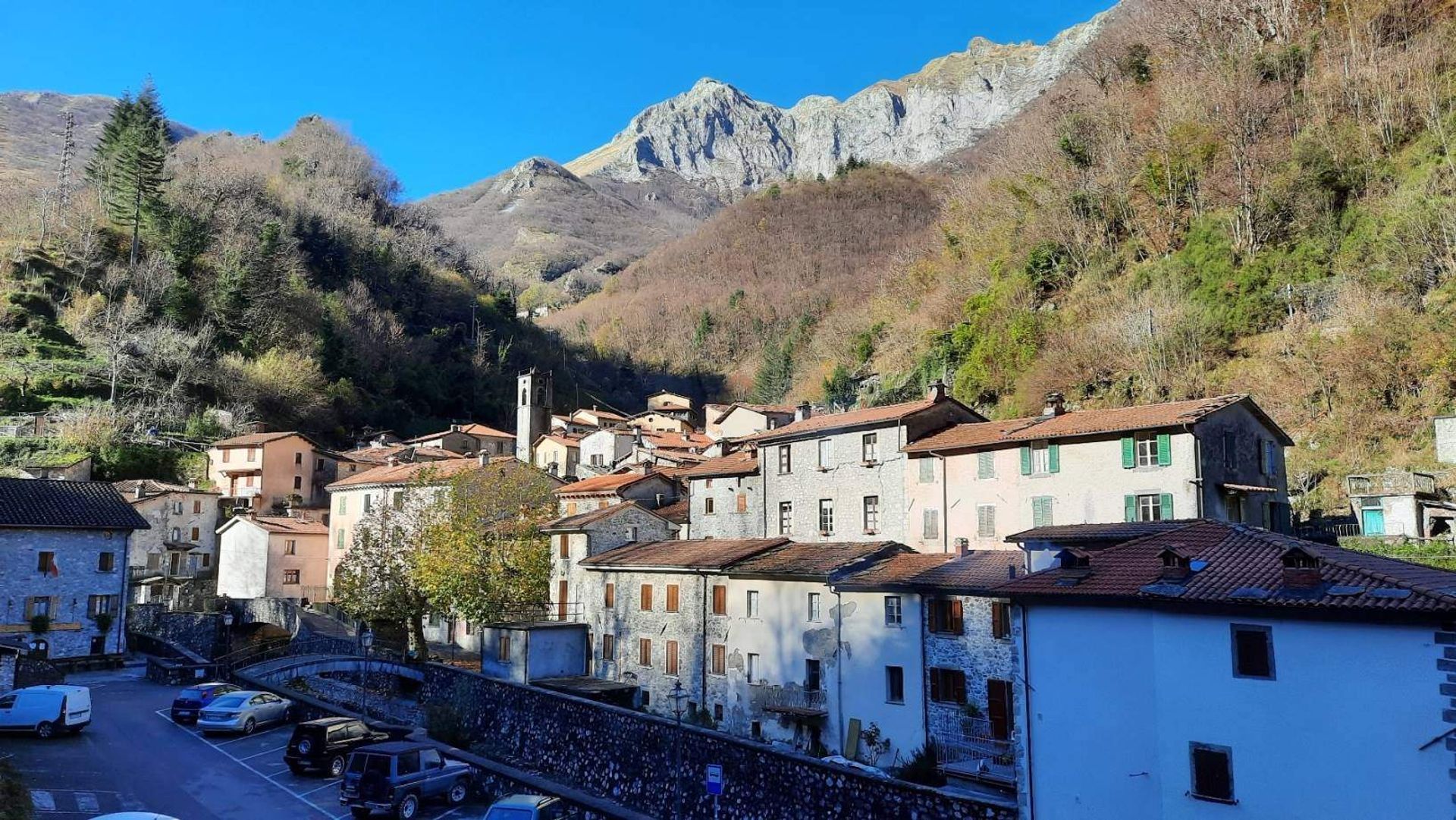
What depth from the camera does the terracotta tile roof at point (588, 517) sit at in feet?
139

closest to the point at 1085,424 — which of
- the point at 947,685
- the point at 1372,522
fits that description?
the point at 947,685

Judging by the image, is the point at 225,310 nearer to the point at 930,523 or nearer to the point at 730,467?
the point at 730,467

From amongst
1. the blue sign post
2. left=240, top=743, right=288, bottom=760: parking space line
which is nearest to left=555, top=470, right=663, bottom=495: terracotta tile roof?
left=240, top=743, right=288, bottom=760: parking space line

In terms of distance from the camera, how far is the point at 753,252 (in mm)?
143250

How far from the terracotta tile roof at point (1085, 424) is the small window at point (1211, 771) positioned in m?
14.6

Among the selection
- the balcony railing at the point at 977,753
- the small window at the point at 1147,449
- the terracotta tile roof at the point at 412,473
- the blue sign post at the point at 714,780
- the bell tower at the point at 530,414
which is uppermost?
the bell tower at the point at 530,414

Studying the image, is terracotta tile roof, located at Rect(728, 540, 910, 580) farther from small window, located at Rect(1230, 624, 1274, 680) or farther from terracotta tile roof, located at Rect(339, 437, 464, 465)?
terracotta tile roof, located at Rect(339, 437, 464, 465)

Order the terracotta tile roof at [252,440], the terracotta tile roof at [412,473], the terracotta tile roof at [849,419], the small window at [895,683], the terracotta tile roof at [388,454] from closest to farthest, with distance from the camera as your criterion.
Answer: the small window at [895,683]
the terracotta tile roof at [849,419]
the terracotta tile roof at [412,473]
the terracotta tile roof at [252,440]
the terracotta tile roof at [388,454]

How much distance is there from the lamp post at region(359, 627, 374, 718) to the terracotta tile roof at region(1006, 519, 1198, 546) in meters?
21.7

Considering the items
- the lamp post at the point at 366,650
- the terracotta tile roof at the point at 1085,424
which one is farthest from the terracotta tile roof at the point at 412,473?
the terracotta tile roof at the point at 1085,424

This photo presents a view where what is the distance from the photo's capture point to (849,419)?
127ft

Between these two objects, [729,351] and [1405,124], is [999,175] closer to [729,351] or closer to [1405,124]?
[1405,124]

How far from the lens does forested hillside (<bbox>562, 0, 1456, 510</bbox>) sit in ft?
127

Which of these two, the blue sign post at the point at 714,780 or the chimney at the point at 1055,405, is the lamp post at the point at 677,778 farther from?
the chimney at the point at 1055,405
